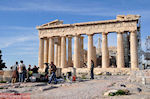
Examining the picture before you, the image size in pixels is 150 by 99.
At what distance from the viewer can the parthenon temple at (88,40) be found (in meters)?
35.3

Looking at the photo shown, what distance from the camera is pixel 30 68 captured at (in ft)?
65.2

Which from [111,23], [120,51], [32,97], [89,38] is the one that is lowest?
[32,97]

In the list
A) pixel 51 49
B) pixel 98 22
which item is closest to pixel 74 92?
pixel 98 22

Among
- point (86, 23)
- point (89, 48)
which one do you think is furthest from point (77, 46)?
point (86, 23)

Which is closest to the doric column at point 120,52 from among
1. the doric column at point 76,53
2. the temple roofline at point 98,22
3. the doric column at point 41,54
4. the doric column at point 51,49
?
the temple roofline at point 98,22

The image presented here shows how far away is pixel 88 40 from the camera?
38344 millimetres

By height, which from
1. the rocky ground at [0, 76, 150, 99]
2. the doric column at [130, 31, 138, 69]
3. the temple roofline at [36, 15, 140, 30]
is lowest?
the rocky ground at [0, 76, 150, 99]

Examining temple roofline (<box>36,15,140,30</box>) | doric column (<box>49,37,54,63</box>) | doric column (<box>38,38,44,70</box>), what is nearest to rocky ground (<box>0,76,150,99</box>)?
temple roofline (<box>36,15,140,30</box>)

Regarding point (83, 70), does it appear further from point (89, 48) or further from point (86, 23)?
point (86, 23)

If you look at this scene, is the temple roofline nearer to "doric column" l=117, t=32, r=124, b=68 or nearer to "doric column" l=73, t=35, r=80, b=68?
"doric column" l=117, t=32, r=124, b=68

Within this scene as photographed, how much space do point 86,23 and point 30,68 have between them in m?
20.9

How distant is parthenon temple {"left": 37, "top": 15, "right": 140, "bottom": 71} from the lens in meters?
35.3

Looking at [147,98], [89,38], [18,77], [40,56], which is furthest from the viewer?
[40,56]

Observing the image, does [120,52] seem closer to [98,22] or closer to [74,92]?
[98,22]
